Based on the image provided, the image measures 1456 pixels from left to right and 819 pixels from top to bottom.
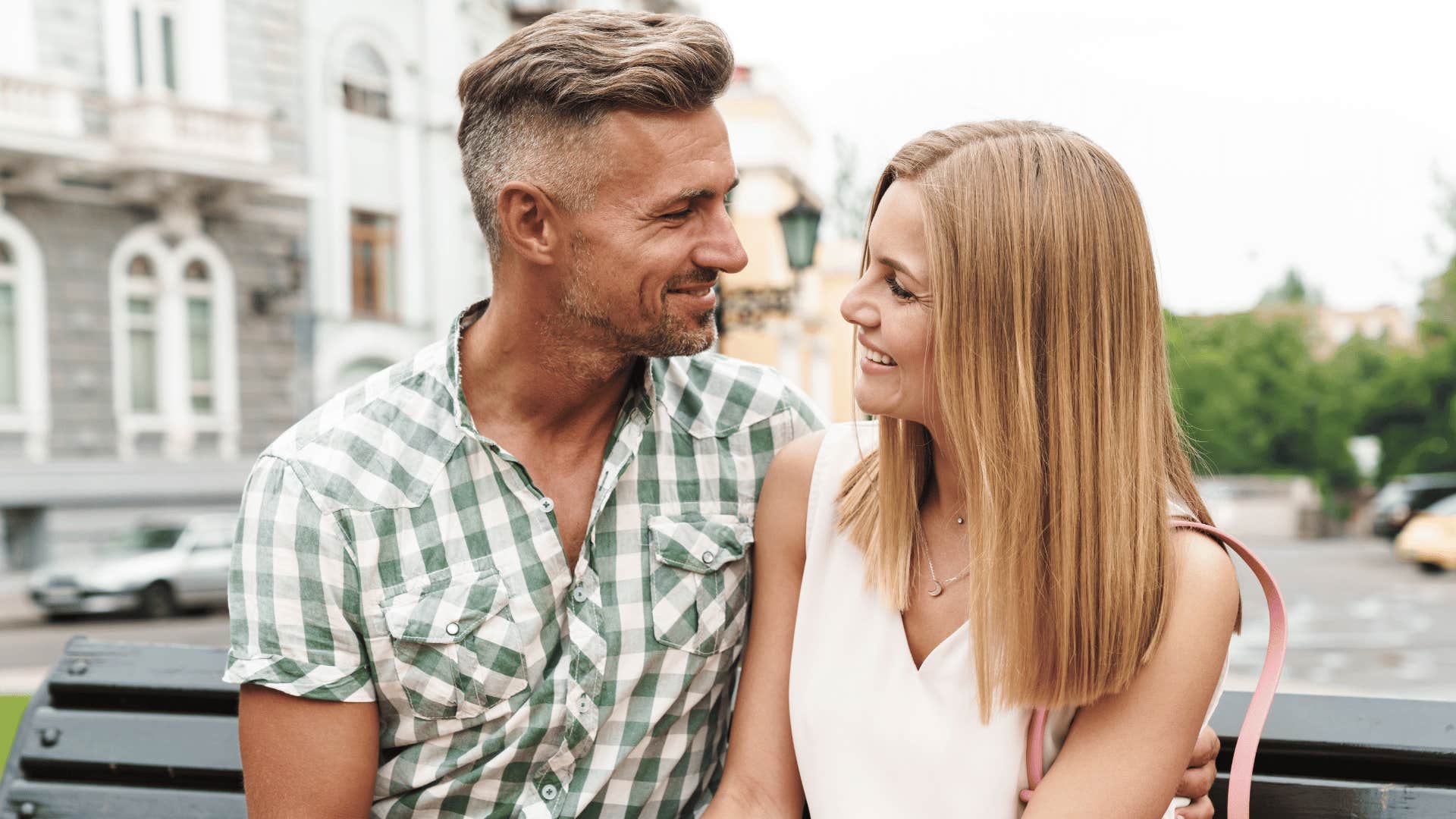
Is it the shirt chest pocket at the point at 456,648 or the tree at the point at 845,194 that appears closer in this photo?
the shirt chest pocket at the point at 456,648

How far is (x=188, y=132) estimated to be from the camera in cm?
1369

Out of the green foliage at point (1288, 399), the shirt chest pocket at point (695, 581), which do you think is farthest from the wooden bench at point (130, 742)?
the green foliage at point (1288, 399)

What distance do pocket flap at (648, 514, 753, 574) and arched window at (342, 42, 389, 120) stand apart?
1484 centimetres

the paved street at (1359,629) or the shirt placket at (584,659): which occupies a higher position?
the shirt placket at (584,659)

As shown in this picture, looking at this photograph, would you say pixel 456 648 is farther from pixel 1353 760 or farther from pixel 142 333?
pixel 142 333

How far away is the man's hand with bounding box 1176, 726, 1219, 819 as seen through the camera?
1.69 metres

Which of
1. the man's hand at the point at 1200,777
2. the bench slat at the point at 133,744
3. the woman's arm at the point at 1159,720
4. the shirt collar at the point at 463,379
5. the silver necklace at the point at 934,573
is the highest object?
the shirt collar at the point at 463,379

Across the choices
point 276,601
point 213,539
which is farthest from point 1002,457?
point 213,539

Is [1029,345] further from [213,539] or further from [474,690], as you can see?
[213,539]

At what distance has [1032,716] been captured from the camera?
1.67 m

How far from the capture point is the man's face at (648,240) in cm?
187

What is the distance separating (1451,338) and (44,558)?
28.1 m

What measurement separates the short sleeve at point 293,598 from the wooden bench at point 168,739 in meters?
0.54

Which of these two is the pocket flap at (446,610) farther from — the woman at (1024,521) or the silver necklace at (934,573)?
the silver necklace at (934,573)
